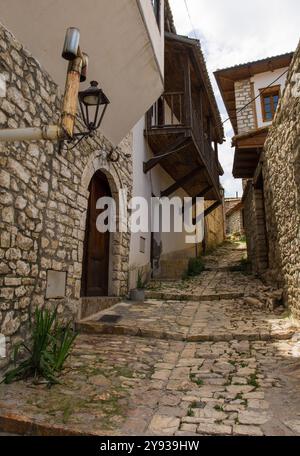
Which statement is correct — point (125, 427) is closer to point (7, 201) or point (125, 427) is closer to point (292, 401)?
point (292, 401)

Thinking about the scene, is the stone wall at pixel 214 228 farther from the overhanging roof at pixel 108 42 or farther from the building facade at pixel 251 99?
the overhanging roof at pixel 108 42

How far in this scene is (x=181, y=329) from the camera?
4465mm

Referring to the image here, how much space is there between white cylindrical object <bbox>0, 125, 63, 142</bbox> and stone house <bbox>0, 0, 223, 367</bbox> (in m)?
0.70

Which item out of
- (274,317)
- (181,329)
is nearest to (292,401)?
(181,329)

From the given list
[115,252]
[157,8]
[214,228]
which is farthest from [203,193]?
[157,8]

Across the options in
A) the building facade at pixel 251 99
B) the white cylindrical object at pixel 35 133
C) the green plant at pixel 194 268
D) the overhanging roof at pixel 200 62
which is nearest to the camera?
the white cylindrical object at pixel 35 133

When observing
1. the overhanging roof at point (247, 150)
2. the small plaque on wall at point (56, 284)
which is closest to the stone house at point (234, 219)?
the overhanging roof at point (247, 150)

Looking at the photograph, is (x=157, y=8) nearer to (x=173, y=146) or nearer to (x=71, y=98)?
(x=173, y=146)

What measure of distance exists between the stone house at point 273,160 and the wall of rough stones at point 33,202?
307cm

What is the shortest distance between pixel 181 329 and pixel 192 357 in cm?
94

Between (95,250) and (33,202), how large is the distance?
7.98ft

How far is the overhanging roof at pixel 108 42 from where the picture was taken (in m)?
3.39

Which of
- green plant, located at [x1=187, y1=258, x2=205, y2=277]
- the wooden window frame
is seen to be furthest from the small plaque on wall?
green plant, located at [x1=187, y1=258, x2=205, y2=277]

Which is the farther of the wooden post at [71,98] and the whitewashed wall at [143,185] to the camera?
the whitewashed wall at [143,185]
